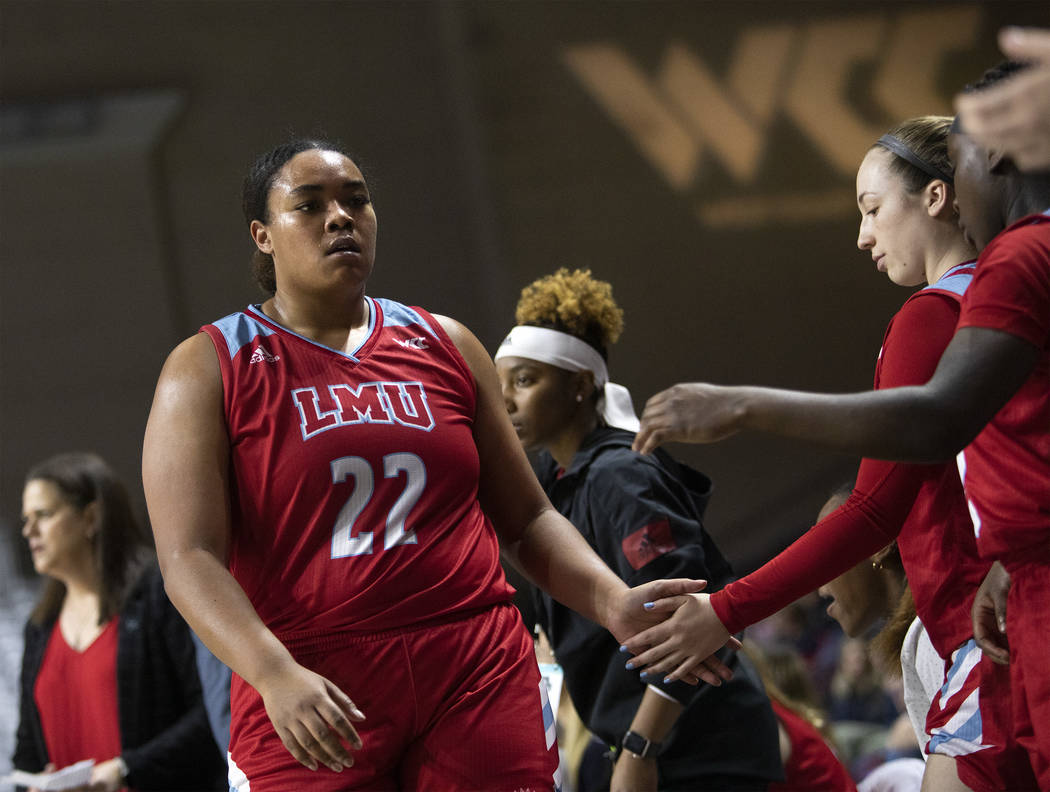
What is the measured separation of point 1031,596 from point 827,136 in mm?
6899

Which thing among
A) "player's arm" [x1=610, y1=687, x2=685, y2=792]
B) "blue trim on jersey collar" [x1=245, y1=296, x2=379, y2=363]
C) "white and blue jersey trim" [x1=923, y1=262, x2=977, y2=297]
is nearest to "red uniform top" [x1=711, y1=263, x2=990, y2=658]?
"white and blue jersey trim" [x1=923, y1=262, x2=977, y2=297]

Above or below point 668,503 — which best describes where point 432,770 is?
below

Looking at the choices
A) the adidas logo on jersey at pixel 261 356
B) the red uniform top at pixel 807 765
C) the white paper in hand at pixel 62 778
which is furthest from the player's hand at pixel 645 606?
the white paper in hand at pixel 62 778

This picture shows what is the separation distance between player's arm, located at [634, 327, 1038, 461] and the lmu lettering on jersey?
599 millimetres

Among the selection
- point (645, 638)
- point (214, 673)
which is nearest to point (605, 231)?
point (214, 673)

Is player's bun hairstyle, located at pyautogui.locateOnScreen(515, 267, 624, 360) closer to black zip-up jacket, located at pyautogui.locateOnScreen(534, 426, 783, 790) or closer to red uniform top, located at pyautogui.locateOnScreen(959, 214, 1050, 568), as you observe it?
black zip-up jacket, located at pyautogui.locateOnScreen(534, 426, 783, 790)

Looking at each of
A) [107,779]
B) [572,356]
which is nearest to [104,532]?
[107,779]

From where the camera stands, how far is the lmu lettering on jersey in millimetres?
2104

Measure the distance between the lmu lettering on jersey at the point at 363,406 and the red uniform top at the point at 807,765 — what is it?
147 cm

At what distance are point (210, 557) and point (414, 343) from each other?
1.94 ft

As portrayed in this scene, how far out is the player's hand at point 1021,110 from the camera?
4.98ft

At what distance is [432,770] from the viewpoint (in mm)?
2035

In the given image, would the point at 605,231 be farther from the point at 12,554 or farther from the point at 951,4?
the point at 12,554

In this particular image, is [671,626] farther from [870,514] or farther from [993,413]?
[993,413]
